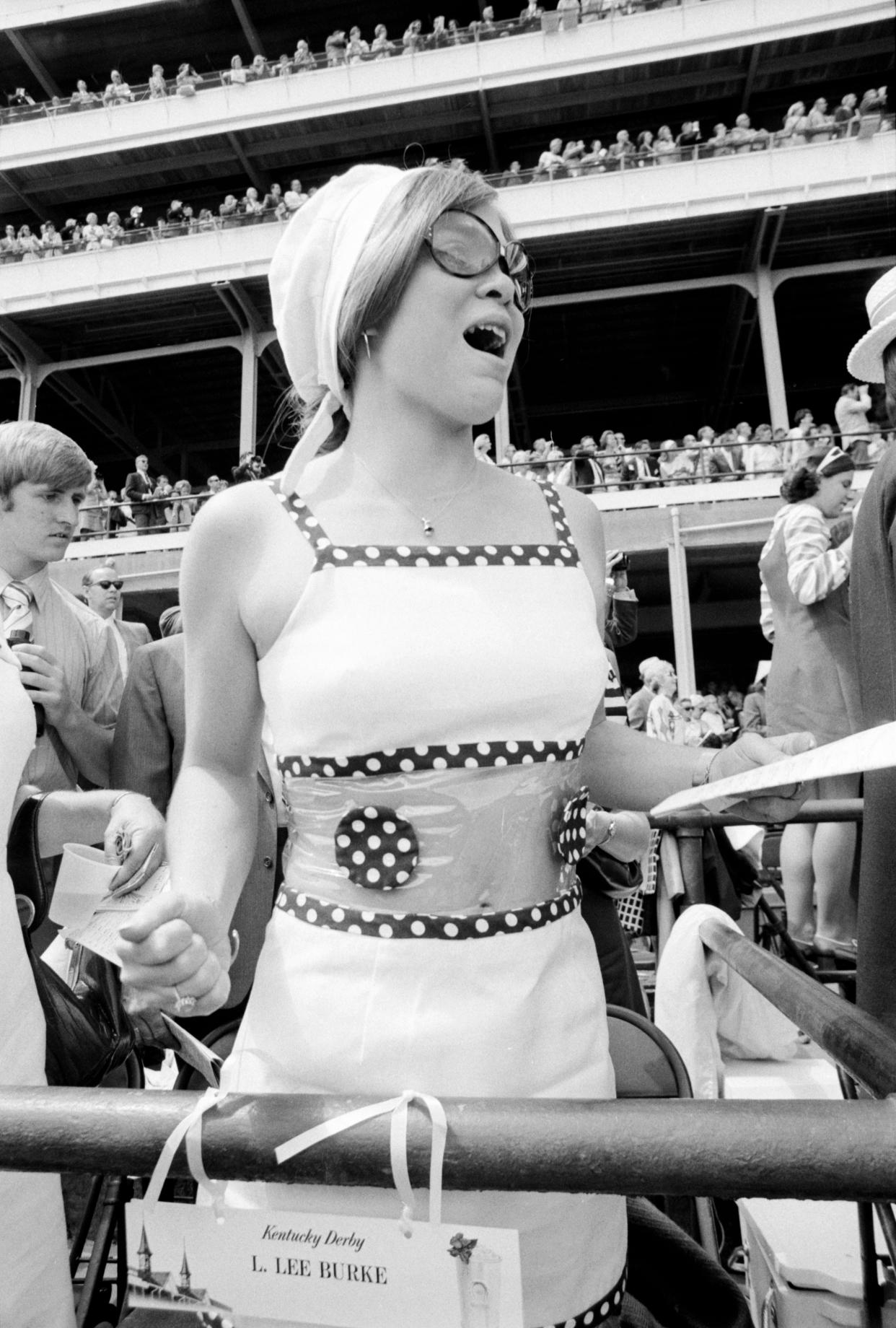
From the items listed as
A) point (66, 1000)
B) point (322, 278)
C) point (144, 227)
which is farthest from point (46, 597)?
point (144, 227)

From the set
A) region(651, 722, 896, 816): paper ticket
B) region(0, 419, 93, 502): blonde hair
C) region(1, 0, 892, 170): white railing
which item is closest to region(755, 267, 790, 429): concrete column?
region(1, 0, 892, 170): white railing

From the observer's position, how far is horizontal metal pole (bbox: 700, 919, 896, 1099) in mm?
738

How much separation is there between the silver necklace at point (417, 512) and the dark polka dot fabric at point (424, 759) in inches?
9.9

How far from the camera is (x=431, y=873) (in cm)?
92

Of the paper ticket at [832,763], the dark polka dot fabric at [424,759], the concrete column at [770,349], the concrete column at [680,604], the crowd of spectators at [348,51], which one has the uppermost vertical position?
the crowd of spectators at [348,51]

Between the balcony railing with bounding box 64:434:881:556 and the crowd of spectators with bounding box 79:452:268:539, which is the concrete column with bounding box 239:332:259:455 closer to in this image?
the crowd of spectators with bounding box 79:452:268:539

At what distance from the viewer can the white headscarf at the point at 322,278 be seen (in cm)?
110

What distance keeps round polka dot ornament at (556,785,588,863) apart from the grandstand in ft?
43.6

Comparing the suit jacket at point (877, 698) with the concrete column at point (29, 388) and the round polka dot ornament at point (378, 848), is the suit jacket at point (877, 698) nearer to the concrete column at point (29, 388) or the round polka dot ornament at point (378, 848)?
the round polka dot ornament at point (378, 848)

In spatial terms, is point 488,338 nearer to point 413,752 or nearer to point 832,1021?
point 413,752

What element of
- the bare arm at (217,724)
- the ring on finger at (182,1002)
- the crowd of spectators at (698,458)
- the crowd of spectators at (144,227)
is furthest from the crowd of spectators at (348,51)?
the ring on finger at (182,1002)

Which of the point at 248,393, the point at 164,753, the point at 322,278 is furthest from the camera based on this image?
the point at 248,393

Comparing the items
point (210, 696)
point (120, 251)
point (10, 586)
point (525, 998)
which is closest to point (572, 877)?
point (525, 998)

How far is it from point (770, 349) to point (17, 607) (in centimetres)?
1663
